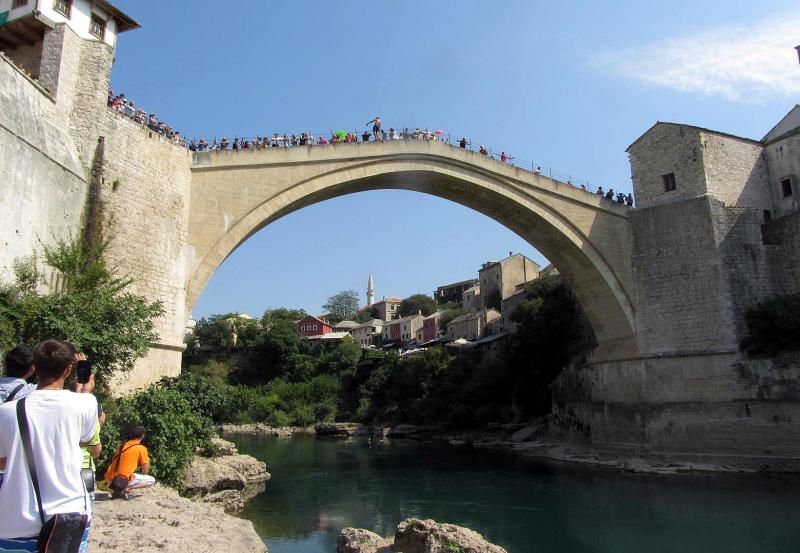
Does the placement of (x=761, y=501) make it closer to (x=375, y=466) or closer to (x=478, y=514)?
(x=478, y=514)

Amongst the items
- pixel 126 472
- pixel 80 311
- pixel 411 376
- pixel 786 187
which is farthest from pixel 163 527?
pixel 411 376

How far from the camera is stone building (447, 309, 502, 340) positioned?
135 feet

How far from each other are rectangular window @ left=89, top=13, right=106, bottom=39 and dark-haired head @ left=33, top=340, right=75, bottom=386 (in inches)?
483

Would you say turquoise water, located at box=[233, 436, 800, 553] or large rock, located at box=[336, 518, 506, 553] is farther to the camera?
turquoise water, located at box=[233, 436, 800, 553]

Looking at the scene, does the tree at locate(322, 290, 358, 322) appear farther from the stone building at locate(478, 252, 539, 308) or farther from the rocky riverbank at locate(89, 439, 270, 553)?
the rocky riverbank at locate(89, 439, 270, 553)

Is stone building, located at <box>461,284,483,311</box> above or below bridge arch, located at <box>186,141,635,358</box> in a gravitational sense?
above

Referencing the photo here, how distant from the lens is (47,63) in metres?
10.0

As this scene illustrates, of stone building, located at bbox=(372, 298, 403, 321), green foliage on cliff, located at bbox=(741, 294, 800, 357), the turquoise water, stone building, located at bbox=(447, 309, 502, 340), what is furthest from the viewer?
stone building, located at bbox=(372, 298, 403, 321)

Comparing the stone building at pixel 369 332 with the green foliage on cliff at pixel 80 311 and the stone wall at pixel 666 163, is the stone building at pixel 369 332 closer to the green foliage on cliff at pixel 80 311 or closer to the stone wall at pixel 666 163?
the stone wall at pixel 666 163

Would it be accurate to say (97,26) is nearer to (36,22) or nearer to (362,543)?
(36,22)

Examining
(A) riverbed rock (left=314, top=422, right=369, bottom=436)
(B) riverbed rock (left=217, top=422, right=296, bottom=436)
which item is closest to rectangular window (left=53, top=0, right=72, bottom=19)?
(A) riverbed rock (left=314, top=422, right=369, bottom=436)

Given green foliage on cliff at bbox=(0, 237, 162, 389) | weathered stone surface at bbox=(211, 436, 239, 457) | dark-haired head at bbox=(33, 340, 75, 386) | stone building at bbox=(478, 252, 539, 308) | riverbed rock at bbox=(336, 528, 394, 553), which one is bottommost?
riverbed rock at bbox=(336, 528, 394, 553)

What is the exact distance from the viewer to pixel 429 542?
5.96m

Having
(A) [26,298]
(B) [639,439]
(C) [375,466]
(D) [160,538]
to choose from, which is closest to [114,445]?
→ (A) [26,298]
